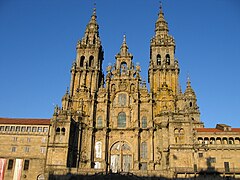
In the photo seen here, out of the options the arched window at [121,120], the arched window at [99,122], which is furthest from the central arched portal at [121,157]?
the arched window at [99,122]

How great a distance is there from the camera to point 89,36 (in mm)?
69312

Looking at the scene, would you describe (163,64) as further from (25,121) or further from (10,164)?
(10,164)

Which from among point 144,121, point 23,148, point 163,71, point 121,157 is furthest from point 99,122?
point 163,71

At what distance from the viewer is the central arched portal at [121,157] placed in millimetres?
54781

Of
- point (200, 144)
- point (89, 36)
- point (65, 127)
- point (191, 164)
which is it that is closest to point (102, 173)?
point (65, 127)

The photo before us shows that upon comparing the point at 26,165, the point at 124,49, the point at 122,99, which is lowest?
the point at 26,165

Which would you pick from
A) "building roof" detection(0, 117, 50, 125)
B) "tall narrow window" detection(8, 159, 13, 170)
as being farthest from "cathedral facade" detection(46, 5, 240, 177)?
"tall narrow window" detection(8, 159, 13, 170)

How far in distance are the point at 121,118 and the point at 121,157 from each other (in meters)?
8.10

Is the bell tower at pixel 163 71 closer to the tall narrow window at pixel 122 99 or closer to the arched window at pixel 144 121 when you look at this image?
the arched window at pixel 144 121

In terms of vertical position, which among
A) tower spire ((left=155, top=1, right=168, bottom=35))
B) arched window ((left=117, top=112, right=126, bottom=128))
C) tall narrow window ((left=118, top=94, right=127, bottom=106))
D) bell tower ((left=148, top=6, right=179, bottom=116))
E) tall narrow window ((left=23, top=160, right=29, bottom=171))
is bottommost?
tall narrow window ((left=23, top=160, right=29, bottom=171))

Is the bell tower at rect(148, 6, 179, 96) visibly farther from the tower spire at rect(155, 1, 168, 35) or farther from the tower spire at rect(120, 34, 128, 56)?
the tower spire at rect(120, 34, 128, 56)

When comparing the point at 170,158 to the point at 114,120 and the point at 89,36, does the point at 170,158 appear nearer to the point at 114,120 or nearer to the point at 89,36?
the point at 114,120

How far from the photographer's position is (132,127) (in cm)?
5716

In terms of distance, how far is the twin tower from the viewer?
5138 centimetres
